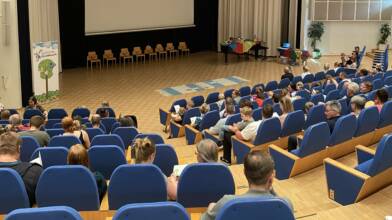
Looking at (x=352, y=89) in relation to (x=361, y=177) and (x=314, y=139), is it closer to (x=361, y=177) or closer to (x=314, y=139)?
(x=314, y=139)

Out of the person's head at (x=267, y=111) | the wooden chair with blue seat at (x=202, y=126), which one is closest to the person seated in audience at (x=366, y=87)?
the wooden chair with blue seat at (x=202, y=126)

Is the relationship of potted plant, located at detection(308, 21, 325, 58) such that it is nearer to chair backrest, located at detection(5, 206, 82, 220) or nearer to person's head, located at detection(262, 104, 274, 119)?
person's head, located at detection(262, 104, 274, 119)

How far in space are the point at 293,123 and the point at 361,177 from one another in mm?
2607

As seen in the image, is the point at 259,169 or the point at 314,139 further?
the point at 314,139

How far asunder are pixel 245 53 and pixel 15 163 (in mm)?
19581

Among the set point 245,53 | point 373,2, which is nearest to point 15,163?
point 245,53

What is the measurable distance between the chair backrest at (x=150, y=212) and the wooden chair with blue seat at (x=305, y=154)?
3508mm

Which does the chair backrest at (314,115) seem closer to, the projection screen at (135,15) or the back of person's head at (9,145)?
the back of person's head at (9,145)

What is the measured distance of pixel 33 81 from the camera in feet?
48.6

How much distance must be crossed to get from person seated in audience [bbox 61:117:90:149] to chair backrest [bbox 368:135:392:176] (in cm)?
409

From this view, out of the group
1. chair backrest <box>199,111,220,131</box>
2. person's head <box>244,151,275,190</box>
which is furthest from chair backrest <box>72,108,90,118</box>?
person's head <box>244,151,275,190</box>

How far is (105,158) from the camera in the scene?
566 centimetres

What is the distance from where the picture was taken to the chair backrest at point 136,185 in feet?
14.2


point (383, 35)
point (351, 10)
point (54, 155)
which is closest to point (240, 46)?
point (351, 10)
